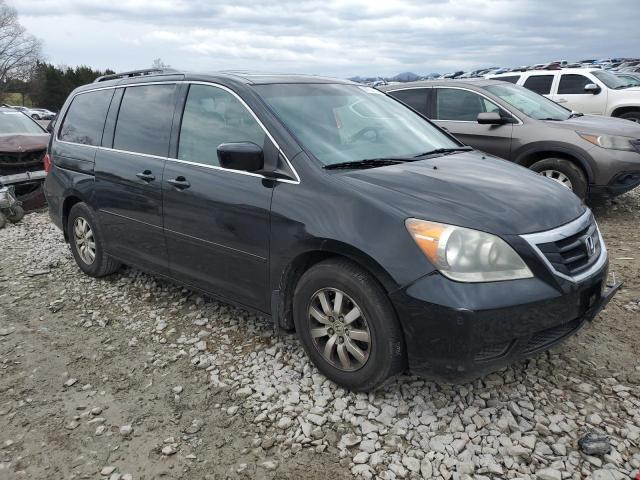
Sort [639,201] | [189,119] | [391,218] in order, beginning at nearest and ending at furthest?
1. [391,218]
2. [189,119]
3. [639,201]

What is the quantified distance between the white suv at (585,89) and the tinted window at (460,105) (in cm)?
458

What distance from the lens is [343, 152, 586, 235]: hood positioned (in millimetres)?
2711

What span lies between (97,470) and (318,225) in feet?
5.58

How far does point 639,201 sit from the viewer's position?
24.3 ft

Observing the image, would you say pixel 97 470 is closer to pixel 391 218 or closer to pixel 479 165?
pixel 391 218

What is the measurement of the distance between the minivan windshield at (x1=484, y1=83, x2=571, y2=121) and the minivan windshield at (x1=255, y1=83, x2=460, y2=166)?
3546 mm

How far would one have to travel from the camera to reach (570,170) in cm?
659

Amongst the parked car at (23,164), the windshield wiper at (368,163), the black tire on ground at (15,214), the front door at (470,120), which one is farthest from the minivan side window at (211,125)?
the parked car at (23,164)

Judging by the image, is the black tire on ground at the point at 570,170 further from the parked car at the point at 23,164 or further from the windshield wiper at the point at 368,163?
the parked car at the point at 23,164

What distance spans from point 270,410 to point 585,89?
36.7 feet

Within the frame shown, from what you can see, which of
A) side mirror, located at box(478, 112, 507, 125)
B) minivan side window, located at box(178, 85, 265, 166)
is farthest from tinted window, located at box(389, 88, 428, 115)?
minivan side window, located at box(178, 85, 265, 166)

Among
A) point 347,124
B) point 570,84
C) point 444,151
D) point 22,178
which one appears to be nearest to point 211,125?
point 347,124

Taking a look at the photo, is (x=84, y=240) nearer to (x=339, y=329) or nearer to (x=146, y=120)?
(x=146, y=120)

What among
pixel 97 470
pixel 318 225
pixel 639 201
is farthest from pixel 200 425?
pixel 639 201
